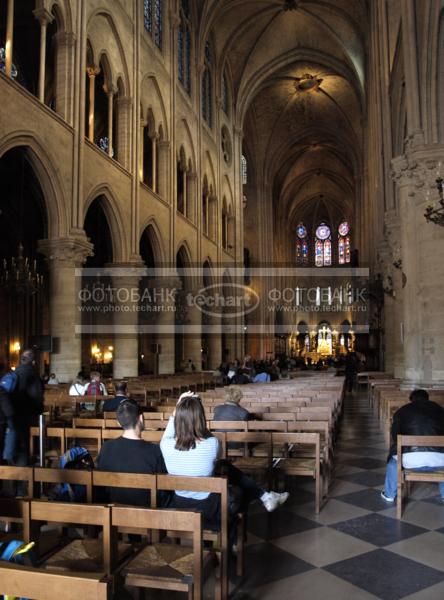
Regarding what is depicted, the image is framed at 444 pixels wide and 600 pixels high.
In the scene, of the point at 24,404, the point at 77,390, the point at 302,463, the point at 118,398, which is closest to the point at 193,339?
the point at 77,390

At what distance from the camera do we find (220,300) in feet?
98.5

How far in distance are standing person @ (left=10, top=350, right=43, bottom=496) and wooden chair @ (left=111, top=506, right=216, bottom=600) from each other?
3.47 metres

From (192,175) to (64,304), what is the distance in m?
13.7

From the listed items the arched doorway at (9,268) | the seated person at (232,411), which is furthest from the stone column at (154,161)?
the seated person at (232,411)

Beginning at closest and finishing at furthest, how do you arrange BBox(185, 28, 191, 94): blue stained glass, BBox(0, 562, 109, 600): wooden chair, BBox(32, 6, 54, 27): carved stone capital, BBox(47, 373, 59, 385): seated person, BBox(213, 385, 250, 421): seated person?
BBox(0, 562, 109, 600): wooden chair
BBox(213, 385, 250, 421): seated person
BBox(47, 373, 59, 385): seated person
BBox(32, 6, 54, 27): carved stone capital
BBox(185, 28, 191, 94): blue stained glass

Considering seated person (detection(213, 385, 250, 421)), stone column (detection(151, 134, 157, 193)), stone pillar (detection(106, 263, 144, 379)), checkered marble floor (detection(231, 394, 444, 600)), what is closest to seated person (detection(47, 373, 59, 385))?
stone pillar (detection(106, 263, 144, 379))

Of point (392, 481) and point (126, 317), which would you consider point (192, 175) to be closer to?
point (126, 317)

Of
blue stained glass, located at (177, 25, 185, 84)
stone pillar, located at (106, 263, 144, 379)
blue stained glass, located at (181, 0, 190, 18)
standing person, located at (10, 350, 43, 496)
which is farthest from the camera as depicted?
blue stained glass, located at (181, 0, 190, 18)

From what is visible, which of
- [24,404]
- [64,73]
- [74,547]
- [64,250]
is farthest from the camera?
[64,73]

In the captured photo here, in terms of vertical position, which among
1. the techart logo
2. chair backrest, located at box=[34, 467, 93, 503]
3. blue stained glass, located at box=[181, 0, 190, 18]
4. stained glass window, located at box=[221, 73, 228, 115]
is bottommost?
chair backrest, located at box=[34, 467, 93, 503]

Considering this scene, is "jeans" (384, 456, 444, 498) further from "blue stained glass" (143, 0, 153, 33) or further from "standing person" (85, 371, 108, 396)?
"blue stained glass" (143, 0, 153, 33)

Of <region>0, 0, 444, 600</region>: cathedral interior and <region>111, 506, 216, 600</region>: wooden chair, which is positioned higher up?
<region>0, 0, 444, 600</region>: cathedral interior

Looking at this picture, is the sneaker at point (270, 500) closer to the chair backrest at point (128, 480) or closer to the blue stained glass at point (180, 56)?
the chair backrest at point (128, 480)

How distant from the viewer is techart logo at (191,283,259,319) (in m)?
26.8
